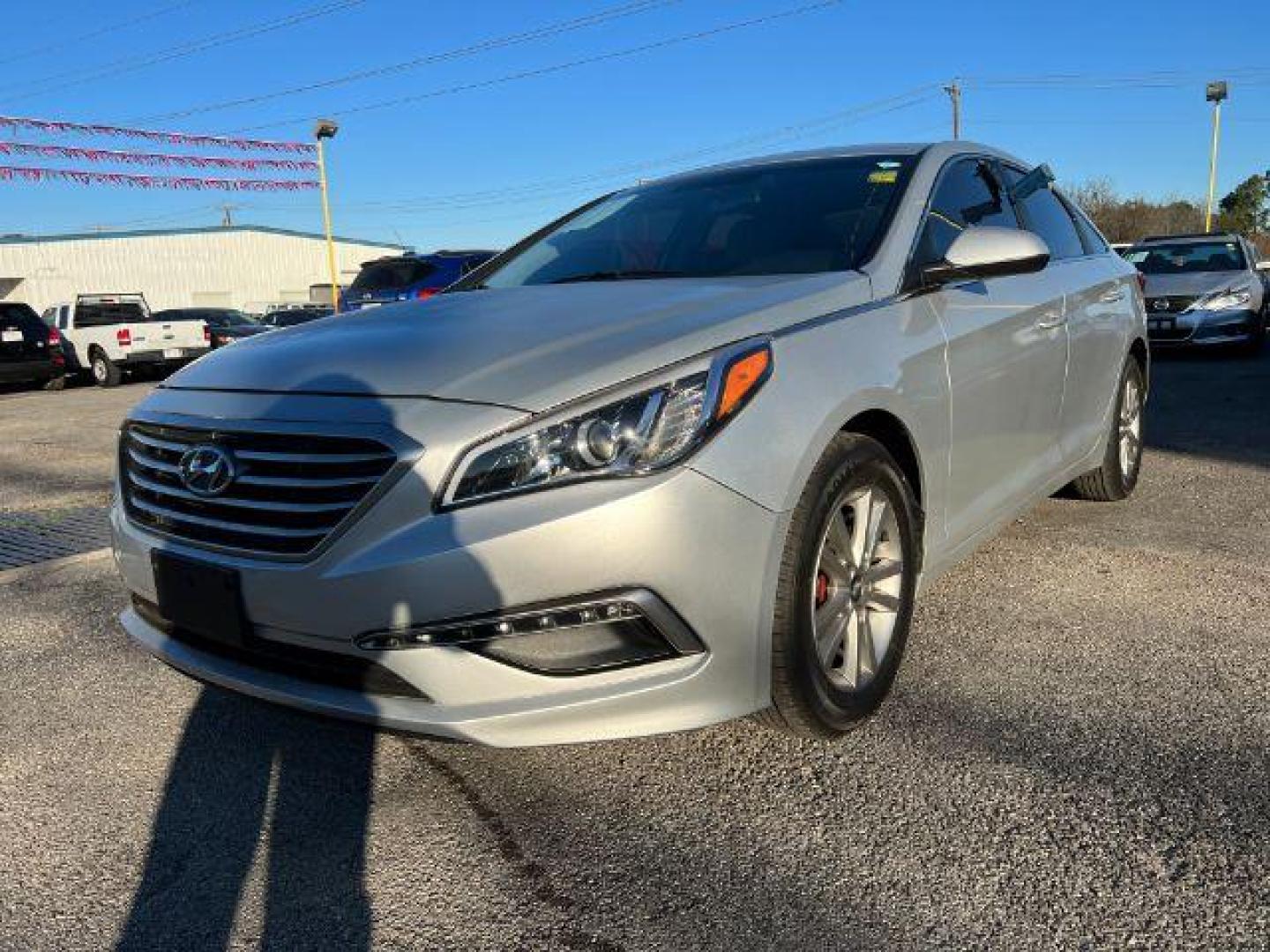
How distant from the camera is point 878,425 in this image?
2.73 metres

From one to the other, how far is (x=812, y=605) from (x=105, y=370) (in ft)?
58.9

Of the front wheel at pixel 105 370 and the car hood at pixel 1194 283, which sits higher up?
the car hood at pixel 1194 283

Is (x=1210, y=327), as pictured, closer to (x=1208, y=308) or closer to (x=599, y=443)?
(x=1208, y=308)

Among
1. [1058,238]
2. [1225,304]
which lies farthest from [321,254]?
[1058,238]

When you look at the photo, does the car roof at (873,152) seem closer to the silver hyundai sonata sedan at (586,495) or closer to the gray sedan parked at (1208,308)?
the silver hyundai sonata sedan at (586,495)

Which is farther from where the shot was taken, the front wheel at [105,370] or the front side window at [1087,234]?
the front wheel at [105,370]

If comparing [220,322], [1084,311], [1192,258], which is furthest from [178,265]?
[1084,311]

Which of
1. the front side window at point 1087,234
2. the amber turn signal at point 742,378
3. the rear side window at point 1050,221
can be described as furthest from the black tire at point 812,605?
the front side window at point 1087,234

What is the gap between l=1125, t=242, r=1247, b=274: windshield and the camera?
12.6 meters

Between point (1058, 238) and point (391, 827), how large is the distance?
11.6 feet

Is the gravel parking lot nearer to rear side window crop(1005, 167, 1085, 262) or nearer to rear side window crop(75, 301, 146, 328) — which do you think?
rear side window crop(1005, 167, 1085, 262)

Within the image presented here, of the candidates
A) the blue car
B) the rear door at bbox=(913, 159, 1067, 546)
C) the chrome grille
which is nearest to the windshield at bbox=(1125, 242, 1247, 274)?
the blue car

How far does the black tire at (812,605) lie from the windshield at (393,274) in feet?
33.3

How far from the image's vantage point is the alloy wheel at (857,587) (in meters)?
2.58
